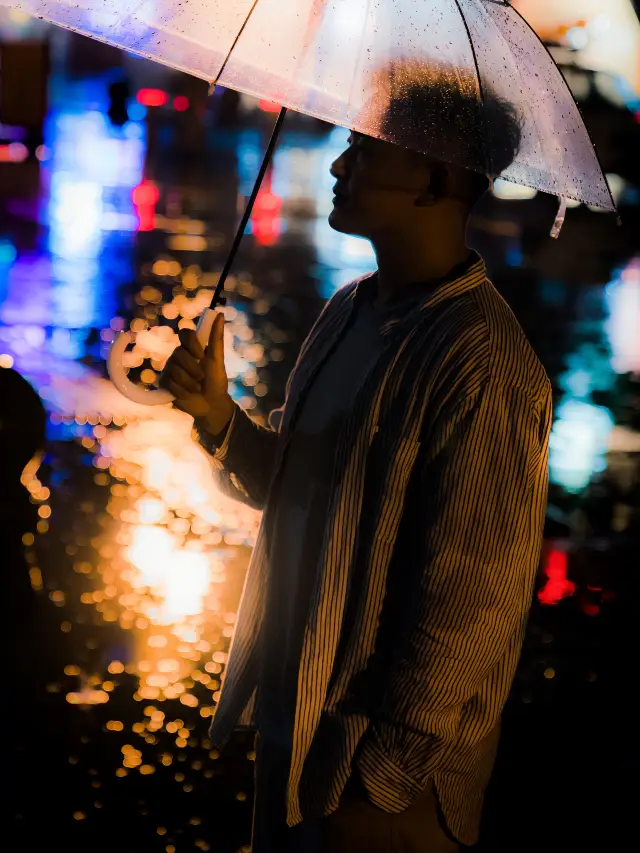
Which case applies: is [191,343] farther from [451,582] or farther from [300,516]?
[451,582]

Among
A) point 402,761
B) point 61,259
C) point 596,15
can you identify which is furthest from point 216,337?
point 596,15

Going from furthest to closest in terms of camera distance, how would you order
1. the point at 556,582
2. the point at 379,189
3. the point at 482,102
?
the point at 556,582
the point at 482,102
the point at 379,189

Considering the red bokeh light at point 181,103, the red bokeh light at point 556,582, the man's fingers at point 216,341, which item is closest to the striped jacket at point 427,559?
the man's fingers at point 216,341

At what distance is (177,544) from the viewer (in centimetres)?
719

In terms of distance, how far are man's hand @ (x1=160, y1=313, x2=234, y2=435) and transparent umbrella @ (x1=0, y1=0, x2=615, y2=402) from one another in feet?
0.16

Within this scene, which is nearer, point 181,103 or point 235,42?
point 235,42

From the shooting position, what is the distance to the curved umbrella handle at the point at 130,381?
2768 mm

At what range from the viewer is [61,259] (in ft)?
51.8

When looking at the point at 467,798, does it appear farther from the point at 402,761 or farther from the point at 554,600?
the point at 554,600

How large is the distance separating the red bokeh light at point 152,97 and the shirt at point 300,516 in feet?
122

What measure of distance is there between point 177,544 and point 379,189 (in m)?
4.86

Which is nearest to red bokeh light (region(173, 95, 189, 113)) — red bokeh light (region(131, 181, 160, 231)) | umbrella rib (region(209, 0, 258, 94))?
red bokeh light (region(131, 181, 160, 231))

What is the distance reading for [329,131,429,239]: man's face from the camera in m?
2.55

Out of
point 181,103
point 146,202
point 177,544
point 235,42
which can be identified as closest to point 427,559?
point 235,42
